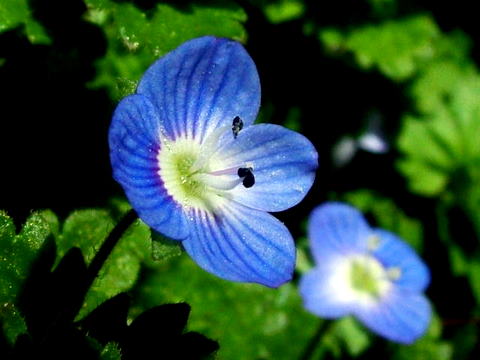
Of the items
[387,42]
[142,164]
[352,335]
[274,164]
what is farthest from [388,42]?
[142,164]

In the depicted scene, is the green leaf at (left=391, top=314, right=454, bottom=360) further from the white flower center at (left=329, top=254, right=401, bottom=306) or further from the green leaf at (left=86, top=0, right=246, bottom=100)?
the green leaf at (left=86, top=0, right=246, bottom=100)

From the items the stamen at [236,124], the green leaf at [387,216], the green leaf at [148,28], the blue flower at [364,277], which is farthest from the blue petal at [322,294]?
the stamen at [236,124]

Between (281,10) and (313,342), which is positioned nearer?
(281,10)

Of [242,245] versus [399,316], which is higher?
[242,245]

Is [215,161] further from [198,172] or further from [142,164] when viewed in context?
[142,164]

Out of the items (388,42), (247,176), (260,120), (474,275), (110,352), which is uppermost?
(247,176)

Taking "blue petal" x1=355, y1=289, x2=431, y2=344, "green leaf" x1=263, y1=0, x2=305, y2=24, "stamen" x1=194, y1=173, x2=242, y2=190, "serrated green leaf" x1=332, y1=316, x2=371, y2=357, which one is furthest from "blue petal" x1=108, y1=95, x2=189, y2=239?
"serrated green leaf" x1=332, y1=316, x2=371, y2=357

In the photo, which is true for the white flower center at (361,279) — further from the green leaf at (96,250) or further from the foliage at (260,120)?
the green leaf at (96,250)

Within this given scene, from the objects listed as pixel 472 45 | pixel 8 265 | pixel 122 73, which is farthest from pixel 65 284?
pixel 472 45
